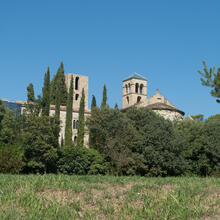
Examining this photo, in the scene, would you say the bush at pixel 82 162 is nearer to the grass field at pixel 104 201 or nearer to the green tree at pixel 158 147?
the green tree at pixel 158 147

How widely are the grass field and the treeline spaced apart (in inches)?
823

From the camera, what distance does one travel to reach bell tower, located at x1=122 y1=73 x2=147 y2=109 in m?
79.4

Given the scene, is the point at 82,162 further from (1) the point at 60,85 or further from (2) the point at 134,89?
(2) the point at 134,89

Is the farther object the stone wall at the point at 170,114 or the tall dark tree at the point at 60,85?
the tall dark tree at the point at 60,85

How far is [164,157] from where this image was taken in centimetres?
3509

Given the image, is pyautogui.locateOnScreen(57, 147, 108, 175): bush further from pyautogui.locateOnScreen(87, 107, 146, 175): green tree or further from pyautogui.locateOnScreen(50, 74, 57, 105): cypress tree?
pyautogui.locateOnScreen(50, 74, 57, 105): cypress tree

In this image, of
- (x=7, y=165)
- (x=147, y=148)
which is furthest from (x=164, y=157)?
(x=7, y=165)

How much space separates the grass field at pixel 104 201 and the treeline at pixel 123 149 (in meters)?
20.9

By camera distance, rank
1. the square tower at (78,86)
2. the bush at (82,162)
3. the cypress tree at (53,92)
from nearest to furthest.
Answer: the bush at (82,162), the cypress tree at (53,92), the square tower at (78,86)

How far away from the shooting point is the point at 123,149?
113 ft

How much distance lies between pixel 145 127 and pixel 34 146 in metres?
12.2

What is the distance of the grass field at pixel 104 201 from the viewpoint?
9961 mm

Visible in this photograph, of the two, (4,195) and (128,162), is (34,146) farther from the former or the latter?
(4,195)

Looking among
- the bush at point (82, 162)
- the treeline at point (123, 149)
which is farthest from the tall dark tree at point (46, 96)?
the bush at point (82, 162)
